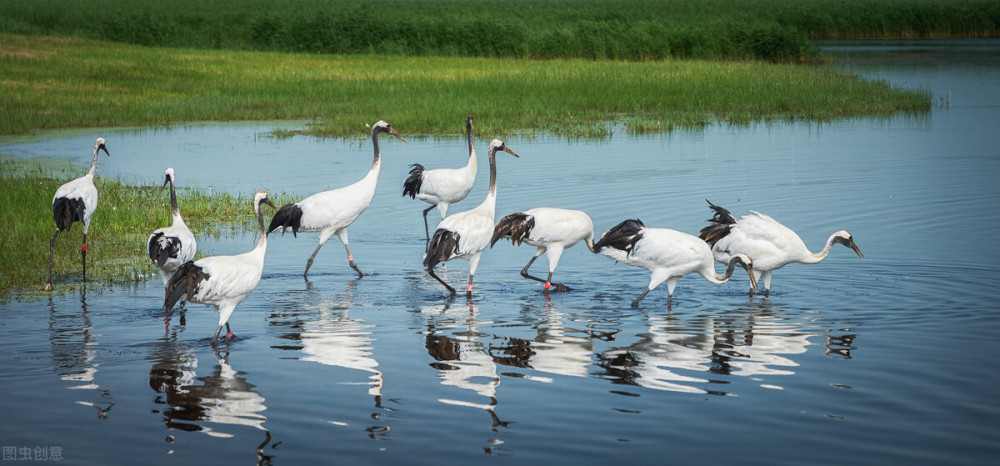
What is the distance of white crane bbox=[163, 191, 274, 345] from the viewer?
28.7 ft

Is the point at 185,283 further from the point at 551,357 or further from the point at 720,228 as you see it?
the point at 720,228

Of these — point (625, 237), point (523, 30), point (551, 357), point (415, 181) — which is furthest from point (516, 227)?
point (523, 30)

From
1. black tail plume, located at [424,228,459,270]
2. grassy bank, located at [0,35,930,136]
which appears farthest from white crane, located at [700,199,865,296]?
grassy bank, located at [0,35,930,136]

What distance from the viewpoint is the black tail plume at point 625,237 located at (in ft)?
35.3

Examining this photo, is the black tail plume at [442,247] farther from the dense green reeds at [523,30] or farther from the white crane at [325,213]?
the dense green reeds at [523,30]

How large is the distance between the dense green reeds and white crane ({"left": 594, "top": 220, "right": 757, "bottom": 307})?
3320cm

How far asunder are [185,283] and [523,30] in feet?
134

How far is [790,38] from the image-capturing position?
43469mm

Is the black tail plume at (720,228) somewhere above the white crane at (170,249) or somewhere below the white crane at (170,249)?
above

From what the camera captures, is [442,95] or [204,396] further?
[442,95]

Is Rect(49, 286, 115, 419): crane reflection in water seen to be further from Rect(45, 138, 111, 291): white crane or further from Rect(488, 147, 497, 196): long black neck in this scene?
Rect(488, 147, 497, 196): long black neck

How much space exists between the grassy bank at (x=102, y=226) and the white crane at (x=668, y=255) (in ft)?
17.3

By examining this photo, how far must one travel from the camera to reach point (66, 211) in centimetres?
1193

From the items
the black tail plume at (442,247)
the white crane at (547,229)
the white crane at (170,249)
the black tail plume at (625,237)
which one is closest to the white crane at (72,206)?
the white crane at (170,249)
